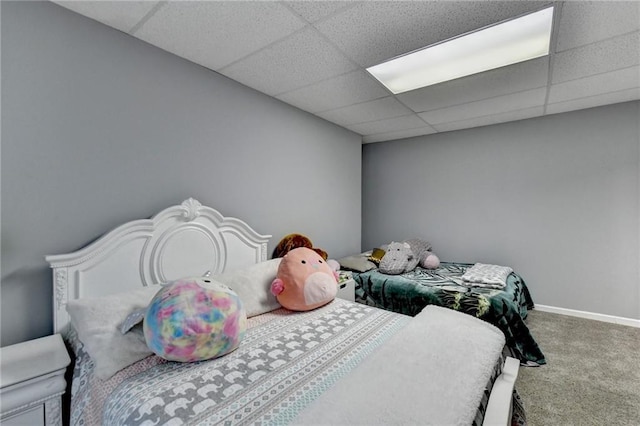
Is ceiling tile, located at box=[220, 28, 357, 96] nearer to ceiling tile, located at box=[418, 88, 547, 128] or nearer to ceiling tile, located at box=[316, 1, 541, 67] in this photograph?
ceiling tile, located at box=[316, 1, 541, 67]

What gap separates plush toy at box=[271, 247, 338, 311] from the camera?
74.6 inches

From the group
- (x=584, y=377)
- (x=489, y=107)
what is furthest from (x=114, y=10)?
(x=584, y=377)

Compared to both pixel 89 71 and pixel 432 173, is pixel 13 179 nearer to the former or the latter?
Answer: pixel 89 71

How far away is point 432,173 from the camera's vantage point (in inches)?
163

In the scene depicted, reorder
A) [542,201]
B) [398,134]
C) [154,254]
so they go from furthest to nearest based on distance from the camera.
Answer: [398,134] < [542,201] < [154,254]

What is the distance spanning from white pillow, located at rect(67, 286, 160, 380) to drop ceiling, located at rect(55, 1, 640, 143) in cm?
156

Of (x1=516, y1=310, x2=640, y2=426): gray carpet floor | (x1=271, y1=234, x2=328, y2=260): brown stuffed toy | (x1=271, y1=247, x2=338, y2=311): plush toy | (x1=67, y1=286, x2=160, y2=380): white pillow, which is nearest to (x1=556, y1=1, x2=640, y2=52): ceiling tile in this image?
(x1=271, y1=247, x2=338, y2=311): plush toy

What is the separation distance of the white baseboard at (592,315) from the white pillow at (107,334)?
4.03m

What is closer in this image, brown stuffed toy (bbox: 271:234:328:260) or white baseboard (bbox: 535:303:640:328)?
brown stuffed toy (bbox: 271:234:328:260)

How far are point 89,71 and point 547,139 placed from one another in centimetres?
434

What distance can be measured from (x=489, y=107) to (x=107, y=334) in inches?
144

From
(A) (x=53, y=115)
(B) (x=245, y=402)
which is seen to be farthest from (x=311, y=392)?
(A) (x=53, y=115)

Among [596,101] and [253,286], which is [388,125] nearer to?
[596,101]

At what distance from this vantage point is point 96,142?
1666 millimetres
